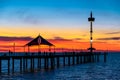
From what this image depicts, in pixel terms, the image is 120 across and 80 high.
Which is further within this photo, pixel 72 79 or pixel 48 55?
pixel 48 55

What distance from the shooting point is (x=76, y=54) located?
10194 centimetres

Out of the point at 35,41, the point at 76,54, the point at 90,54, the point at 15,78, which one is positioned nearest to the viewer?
the point at 15,78

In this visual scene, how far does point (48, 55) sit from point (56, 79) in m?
21.5

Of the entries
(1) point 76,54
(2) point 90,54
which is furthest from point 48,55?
(2) point 90,54

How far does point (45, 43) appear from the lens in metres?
77.5

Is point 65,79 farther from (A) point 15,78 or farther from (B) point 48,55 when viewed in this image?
(B) point 48,55

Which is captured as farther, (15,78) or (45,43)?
(45,43)

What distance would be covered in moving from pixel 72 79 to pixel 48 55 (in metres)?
22.1

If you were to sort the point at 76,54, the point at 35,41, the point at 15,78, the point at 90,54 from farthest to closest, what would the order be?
the point at 90,54 → the point at 76,54 → the point at 35,41 → the point at 15,78

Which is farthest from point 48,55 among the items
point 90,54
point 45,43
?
point 90,54

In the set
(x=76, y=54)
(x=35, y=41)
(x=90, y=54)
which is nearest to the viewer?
(x=35, y=41)

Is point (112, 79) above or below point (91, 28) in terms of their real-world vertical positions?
below

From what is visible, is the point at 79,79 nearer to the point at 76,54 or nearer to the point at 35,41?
the point at 35,41

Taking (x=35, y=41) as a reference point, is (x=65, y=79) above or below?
below
